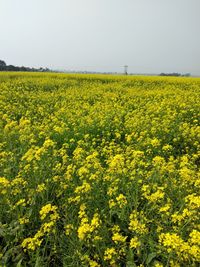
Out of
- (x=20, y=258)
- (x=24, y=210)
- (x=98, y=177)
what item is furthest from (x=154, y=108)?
(x=20, y=258)

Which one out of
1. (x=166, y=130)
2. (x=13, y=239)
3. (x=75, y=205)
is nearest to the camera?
(x=13, y=239)

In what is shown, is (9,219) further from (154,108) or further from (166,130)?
(154,108)

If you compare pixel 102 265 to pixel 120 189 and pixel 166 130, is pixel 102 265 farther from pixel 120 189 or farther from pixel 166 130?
pixel 166 130

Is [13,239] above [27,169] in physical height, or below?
below

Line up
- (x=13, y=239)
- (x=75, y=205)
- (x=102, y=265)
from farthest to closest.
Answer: (x=75, y=205) < (x=13, y=239) < (x=102, y=265)

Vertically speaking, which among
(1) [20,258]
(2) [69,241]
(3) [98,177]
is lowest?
(1) [20,258]

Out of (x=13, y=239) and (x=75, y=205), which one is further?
(x=75, y=205)

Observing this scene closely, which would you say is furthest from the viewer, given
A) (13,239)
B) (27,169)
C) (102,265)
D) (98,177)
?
(27,169)

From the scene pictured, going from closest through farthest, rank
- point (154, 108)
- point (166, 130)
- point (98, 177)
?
point (98, 177)
point (166, 130)
point (154, 108)

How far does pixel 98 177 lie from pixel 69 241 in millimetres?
909

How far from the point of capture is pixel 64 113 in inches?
297

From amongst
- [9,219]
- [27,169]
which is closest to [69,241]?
[9,219]

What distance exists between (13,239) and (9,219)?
9.5 inches

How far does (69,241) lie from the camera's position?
2578 mm
